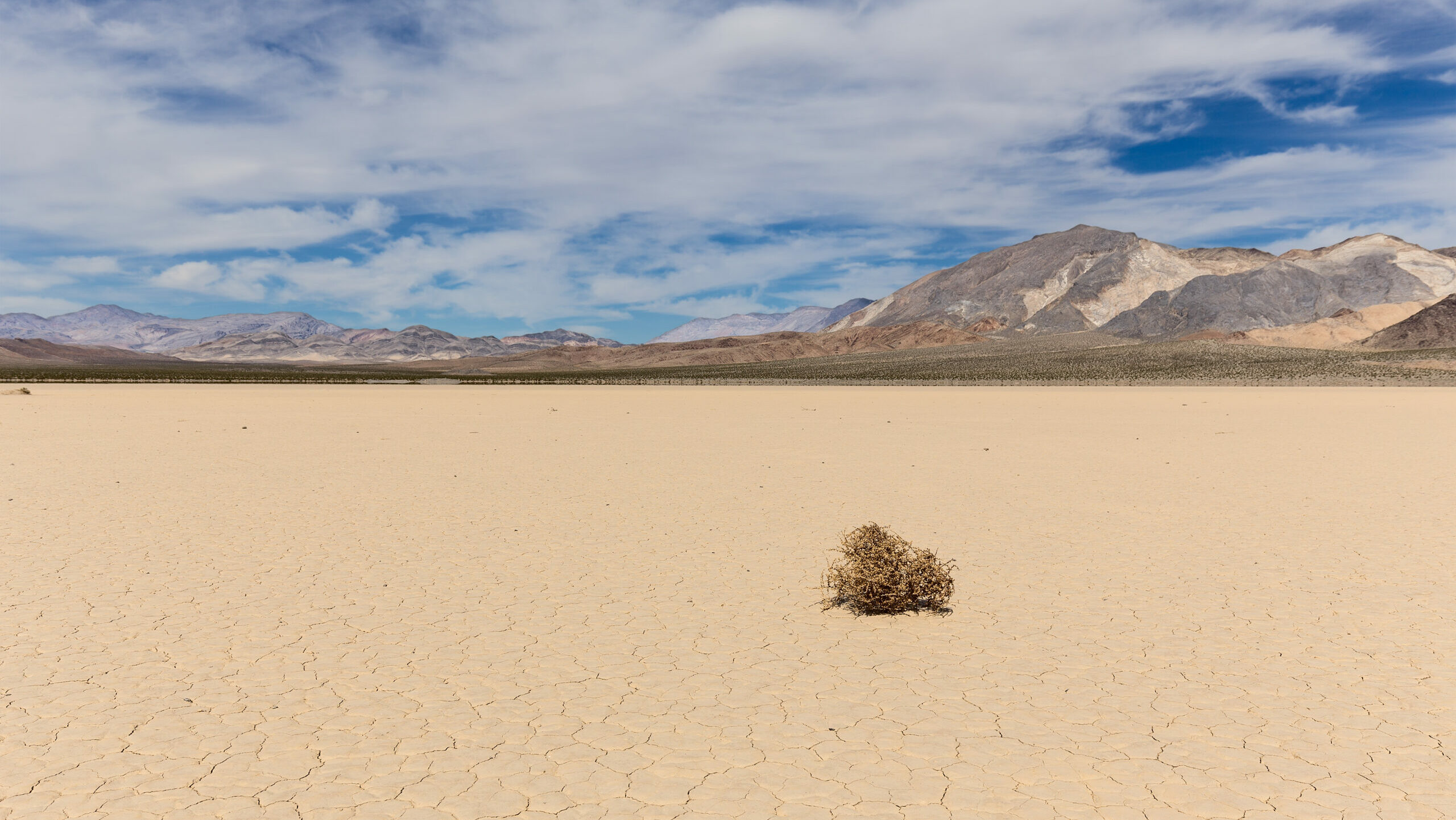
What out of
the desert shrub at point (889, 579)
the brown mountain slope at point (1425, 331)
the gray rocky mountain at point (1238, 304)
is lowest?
the desert shrub at point (889, 579)

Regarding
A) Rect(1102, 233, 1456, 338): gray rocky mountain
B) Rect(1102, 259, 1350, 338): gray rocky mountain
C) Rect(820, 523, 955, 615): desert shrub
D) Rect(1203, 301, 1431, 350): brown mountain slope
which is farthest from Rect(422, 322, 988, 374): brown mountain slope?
Rect(820, 523, 955, 615): desert shrub

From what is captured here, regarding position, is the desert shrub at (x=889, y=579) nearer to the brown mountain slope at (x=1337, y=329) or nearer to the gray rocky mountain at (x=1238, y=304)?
the brown mountain slope at (x=1337, y=329)

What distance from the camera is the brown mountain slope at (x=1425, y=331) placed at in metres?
117

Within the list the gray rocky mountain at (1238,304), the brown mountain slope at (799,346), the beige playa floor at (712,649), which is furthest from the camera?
the brown mountain slope at (799,346)

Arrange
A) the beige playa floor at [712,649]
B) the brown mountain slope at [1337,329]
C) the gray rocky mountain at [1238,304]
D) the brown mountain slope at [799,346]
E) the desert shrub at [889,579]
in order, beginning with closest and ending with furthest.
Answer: the beige playa floor at [712,649] < the desert shrub at [889,579] < the brown mountain slope at [1337,329] < the gray rocky mountain at [1238,304] < the brown mountain slope at [799,346]

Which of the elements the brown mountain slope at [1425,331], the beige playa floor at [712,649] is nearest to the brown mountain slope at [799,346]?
the brown mountain slope at [1425,331]

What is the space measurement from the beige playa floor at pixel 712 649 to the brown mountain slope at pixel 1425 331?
134m

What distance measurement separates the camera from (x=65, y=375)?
10238 cm

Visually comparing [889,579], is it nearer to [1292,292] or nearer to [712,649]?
[712,649]

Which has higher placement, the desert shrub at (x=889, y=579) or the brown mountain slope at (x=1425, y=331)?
the brown mountain slope at (x=1425, y=331)

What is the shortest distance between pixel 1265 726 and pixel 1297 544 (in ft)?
20.4

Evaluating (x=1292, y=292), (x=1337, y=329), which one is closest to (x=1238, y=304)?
(x=1292, y=292)

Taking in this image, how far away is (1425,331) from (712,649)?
153227 mm

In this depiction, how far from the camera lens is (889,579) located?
7824 millimetres
